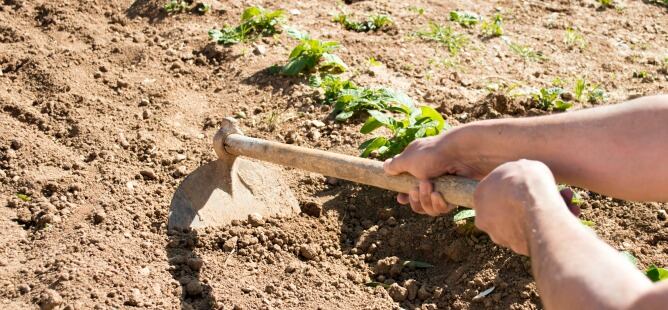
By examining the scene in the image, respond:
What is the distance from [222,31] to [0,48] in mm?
1283

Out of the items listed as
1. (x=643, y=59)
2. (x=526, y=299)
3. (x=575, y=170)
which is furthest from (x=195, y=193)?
(x=643, y=59)

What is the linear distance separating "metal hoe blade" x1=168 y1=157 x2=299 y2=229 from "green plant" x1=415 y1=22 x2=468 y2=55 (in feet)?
5.93

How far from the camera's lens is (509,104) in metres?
4.52

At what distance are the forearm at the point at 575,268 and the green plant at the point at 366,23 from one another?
347 cm

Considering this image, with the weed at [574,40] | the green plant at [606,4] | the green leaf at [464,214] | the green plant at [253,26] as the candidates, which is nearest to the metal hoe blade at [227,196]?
the green leaf at [464,214]

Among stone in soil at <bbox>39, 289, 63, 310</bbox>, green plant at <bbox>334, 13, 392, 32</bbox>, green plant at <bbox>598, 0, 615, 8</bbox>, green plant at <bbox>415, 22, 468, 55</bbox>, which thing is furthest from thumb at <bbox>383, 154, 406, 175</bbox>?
green plant at <bbox>598, 0, 615, 8</bbox>

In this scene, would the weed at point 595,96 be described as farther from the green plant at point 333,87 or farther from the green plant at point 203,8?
the green plant at point 203,8

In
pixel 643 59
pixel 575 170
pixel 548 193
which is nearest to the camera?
pixel 548 193

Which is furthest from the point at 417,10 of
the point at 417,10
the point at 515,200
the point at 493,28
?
the point at 515,200

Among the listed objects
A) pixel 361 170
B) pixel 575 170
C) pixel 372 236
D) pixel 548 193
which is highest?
pixel 548 193

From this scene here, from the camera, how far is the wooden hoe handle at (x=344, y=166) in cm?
289

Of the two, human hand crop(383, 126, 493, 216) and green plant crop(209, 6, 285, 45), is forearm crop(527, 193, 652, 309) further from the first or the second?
green plant crop(209, 6, 285, 45)

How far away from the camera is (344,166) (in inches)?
129

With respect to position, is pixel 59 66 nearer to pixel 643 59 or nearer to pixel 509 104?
pixel 509 104
